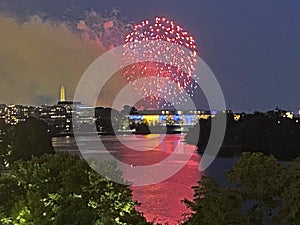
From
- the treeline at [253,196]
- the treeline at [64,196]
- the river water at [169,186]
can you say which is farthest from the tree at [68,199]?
the treeline at [253,196]

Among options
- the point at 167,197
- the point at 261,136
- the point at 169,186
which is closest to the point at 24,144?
the point at 169,186

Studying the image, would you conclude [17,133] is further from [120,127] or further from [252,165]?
[120,127]

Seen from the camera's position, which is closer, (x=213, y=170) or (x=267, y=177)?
(x=267, y=177)

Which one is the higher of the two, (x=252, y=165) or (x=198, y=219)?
(x=252, y=165)

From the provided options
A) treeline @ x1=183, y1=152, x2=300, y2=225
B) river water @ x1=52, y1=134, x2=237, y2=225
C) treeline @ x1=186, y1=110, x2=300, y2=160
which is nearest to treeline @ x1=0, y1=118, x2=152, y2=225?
river water @ x1=52, y1=134, x2=237, y2=225

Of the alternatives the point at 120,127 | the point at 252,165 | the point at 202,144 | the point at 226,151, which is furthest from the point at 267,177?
the point at 120,127

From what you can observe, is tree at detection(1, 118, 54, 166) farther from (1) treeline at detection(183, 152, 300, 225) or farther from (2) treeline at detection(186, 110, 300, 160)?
(1) treeline at detection(183, 152, 300, 225)

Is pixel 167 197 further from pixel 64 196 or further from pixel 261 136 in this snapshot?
pixel 261 136

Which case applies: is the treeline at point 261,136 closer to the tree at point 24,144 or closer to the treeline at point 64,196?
the tree at point 24,144
